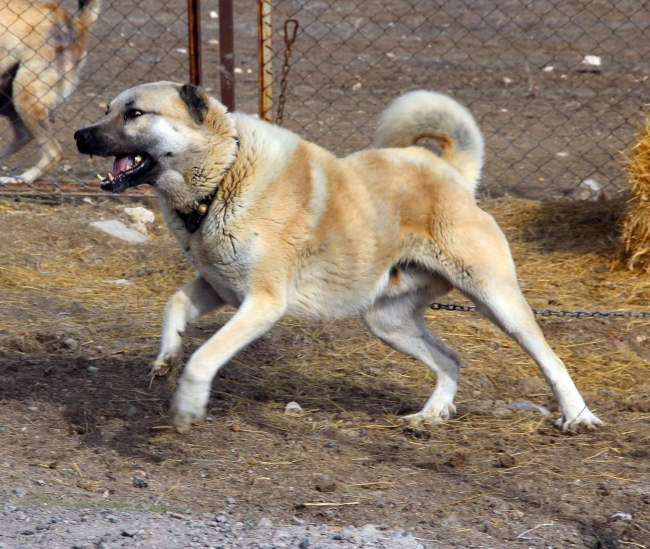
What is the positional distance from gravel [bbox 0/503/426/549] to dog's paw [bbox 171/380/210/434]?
346mm

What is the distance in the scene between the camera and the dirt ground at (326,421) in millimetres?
2904

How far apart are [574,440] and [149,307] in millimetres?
2475

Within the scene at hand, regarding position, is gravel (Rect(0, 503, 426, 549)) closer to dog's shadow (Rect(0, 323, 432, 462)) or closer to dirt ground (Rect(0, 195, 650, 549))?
dirt ground (Rect(0, 195, 650, 549))

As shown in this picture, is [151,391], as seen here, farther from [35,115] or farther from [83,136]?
[35,115]

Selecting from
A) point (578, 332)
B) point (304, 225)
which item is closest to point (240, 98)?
point (578, 332)

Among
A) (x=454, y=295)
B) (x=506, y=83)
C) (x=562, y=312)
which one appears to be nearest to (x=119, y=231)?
(x=454, y=295)

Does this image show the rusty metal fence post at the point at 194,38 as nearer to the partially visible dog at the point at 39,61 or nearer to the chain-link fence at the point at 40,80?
the chain-link fence at the point at 40,80

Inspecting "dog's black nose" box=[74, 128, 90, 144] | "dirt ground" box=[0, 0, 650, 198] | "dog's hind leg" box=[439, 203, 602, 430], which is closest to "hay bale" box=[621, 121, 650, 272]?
"dirt ground" box=[0, 0, 650, 198]

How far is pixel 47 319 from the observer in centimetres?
447

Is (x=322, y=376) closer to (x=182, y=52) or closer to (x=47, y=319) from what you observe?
(x=47, y=319)

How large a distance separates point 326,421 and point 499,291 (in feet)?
3.01

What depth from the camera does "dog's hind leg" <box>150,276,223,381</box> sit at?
3.25m

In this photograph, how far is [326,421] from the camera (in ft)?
12.2

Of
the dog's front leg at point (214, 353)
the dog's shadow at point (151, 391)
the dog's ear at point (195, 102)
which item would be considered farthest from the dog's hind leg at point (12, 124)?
the dog's front leg at point (214, 353)
